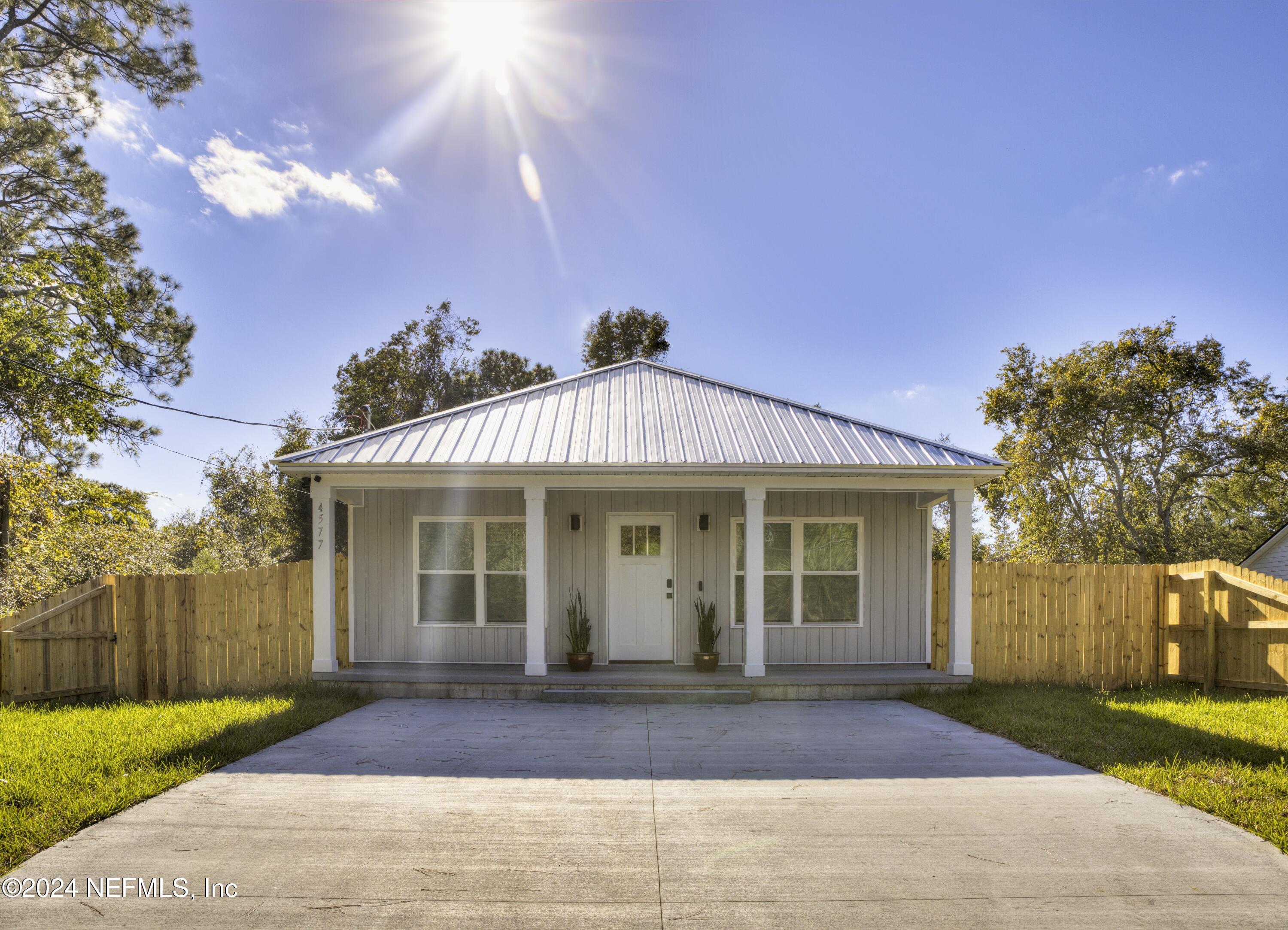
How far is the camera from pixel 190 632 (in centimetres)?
852

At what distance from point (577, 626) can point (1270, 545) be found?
17.5m

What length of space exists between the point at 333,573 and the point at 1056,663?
9339 millimetres

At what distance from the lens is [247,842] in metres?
3.75

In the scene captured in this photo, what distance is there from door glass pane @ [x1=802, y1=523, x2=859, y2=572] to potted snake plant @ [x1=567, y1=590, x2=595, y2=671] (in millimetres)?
3106

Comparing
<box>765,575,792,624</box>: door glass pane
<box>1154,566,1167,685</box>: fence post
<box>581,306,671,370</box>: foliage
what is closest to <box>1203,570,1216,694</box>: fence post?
<box>1154,566,1167,685</box>: fence post

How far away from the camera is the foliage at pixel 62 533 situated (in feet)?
39.4

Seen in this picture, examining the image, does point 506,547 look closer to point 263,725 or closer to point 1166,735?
point 263,725

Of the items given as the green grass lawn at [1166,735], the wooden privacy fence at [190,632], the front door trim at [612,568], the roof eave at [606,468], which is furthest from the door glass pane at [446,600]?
the green grass lawn at [1166,735]

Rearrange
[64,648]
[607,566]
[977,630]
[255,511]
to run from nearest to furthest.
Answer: [64,648], [977,630], [607,566], [255,511]

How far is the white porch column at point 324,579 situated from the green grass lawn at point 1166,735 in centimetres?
714

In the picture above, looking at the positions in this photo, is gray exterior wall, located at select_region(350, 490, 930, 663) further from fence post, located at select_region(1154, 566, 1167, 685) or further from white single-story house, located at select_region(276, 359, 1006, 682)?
fence post, located at select_region(1154, 566, 1167, 685)

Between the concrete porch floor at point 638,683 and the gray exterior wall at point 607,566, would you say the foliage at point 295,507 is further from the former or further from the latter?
the concrete porch floor at point 638,683

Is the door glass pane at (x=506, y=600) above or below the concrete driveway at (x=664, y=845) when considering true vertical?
above

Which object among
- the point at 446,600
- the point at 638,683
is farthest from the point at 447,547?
the point at 638,683
